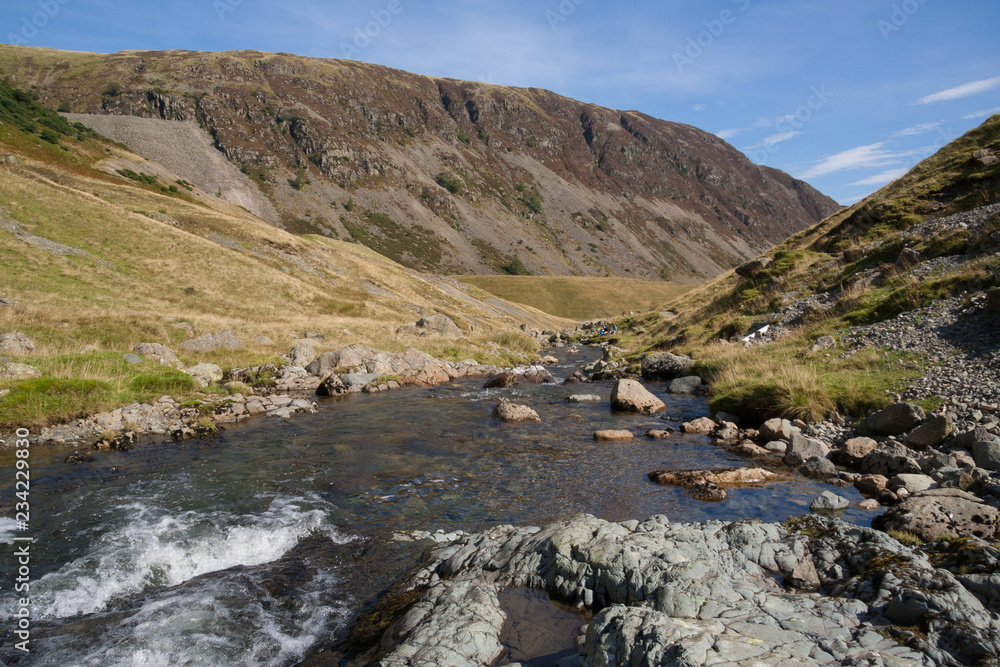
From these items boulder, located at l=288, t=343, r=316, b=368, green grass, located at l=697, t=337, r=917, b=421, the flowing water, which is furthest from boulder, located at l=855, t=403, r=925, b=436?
boulder, located at l=288, t=343, r=316, b=368

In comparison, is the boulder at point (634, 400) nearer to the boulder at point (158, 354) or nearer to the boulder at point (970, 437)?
the boulder at point (970, 437)

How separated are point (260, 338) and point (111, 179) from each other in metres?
47.5

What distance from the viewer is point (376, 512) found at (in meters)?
10.8

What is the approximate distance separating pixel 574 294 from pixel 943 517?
129 meters

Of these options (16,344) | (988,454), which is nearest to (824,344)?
(988,454)

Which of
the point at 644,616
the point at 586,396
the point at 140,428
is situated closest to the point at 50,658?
the point at 644,616

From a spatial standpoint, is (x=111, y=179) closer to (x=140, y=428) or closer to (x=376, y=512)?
(x=140, y=428)

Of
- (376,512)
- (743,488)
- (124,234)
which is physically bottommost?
(376,512)

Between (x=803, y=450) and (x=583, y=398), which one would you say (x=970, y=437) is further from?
(x=583, y=398)

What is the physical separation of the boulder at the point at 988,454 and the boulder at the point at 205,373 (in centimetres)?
2539

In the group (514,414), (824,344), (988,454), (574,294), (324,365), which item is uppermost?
(574,294)

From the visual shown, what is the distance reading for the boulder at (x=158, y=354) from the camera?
23.0m

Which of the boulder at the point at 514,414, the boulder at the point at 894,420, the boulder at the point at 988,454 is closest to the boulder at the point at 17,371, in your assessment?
the boulder at the point at 514,414

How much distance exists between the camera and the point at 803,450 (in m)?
12.6
